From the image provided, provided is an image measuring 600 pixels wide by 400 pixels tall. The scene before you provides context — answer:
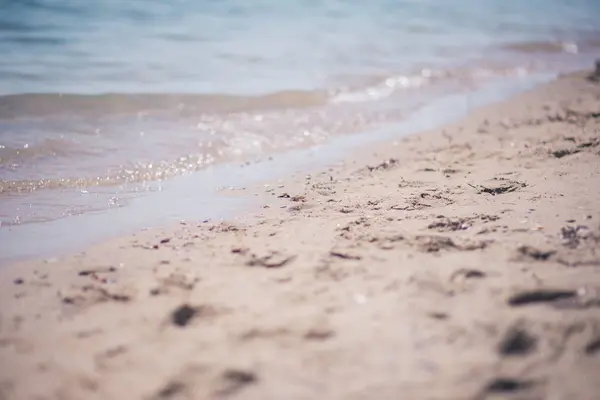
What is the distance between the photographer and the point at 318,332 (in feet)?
7.04

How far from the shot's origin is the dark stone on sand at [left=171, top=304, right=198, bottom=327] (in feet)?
7.50

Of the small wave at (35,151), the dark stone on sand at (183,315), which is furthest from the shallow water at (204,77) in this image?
the dark stone on sand at (183,315)

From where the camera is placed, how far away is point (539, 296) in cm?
225

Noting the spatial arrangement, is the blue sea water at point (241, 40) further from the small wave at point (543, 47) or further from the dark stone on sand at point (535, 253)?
the dark stone on sand at point (535, 253)

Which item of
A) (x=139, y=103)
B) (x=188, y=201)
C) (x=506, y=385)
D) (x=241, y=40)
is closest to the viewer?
(x=506, y=385)

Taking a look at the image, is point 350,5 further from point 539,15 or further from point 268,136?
point 268,136

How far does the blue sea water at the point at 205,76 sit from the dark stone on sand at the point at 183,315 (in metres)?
1.69

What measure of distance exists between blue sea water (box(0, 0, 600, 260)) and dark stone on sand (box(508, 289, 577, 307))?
2.75 meters

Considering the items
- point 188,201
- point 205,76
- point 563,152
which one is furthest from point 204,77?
point 563,152

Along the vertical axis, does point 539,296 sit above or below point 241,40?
below

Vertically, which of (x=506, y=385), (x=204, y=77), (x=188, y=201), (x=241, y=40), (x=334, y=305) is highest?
(x=241, y=40)

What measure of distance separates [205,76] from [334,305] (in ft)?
19.1

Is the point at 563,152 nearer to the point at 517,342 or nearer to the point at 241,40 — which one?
the point at 517,342

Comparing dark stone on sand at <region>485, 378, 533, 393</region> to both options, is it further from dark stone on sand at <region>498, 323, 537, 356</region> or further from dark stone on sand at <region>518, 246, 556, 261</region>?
dark stone on sand at <region>518, 246, 556, 261</region>
